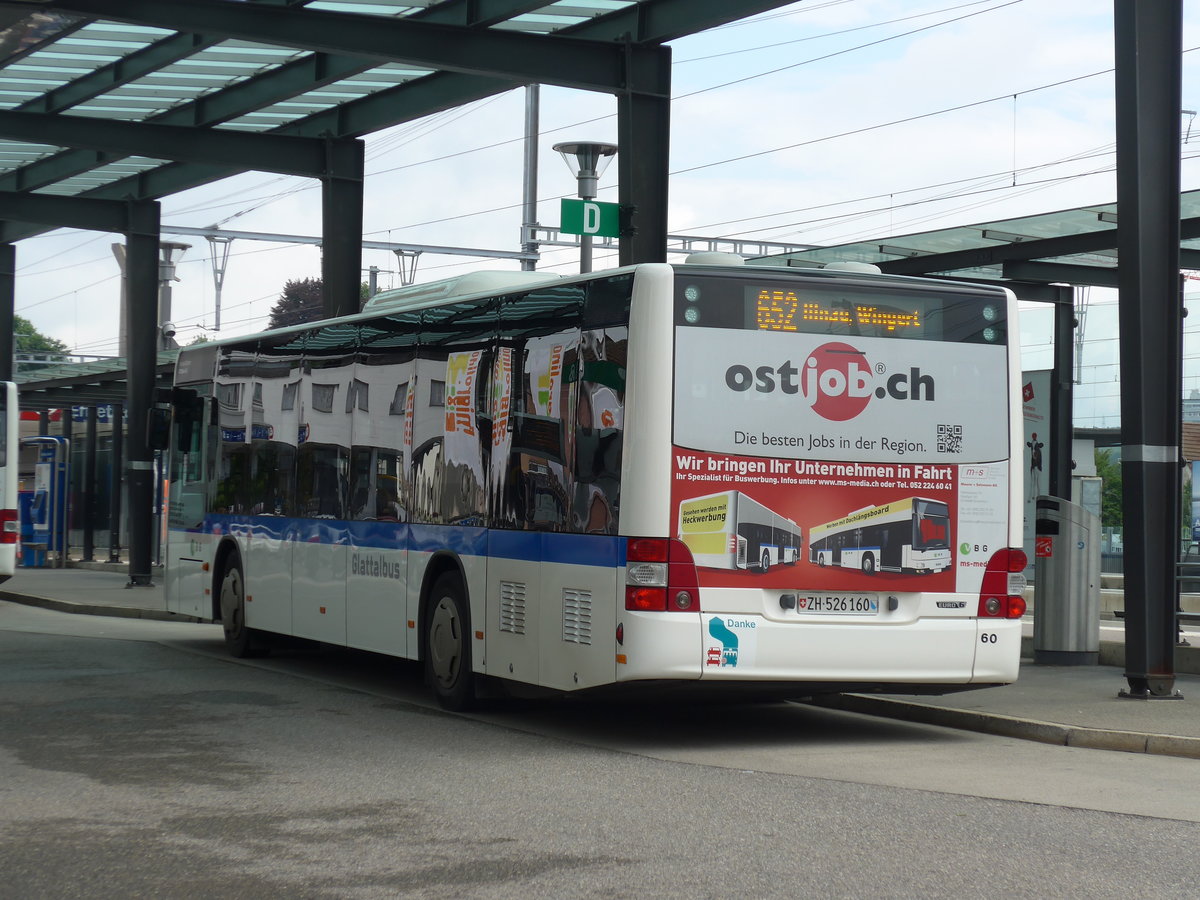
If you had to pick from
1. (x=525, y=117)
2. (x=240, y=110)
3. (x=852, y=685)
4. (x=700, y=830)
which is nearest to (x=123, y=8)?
(x=240, y=110)

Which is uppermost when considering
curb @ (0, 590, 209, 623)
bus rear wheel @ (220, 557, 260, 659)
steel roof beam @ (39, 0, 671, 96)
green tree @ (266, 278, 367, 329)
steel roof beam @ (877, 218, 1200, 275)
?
green tree @ (266, 278, 367, 329)

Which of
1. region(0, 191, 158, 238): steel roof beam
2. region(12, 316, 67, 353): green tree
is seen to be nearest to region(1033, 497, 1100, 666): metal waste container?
region(0, 191, 158, 238): steel roof beam

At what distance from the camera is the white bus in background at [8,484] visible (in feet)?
74.3

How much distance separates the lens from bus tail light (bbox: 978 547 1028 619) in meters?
10.8

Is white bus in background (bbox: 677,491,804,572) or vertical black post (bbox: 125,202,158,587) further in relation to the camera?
vertical black post (bbox: 125,202,158,587)

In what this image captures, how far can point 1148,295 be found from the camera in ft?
40.8

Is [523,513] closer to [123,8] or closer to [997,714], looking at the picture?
[997,714]

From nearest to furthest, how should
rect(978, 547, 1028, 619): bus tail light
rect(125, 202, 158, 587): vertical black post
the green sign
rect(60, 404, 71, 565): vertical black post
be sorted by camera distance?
1. rect(978, 547, 1028, 619): bus tail light
2. the green sign
3. rect(125, 202, 158, 587): vertical black post
4. rect(60, 404, 71, 565): vertical black post

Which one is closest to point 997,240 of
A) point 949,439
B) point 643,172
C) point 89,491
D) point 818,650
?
point 643,172

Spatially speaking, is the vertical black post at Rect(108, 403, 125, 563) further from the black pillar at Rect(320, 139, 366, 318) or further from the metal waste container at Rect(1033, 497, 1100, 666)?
the metal waste container at Rect(1033, 497, 1100, 666)

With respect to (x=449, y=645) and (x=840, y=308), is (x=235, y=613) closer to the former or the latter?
(x=449, y=645)

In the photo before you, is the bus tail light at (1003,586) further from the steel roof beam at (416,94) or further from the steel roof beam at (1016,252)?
the steel roof beam at (416,94)

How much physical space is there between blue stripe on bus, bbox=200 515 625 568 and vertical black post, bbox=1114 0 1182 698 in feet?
14.1

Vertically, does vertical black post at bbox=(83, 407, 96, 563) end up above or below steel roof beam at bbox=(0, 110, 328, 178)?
below
